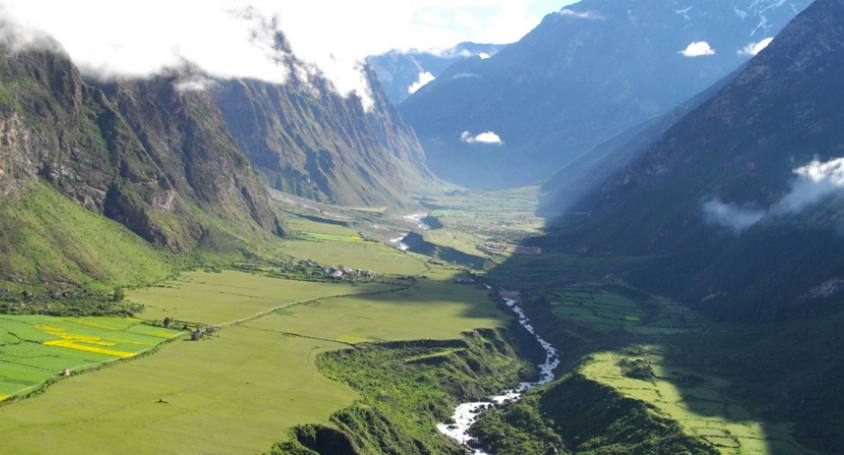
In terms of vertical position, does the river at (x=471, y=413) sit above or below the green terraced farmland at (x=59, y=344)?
below

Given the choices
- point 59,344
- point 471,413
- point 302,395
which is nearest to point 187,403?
point 302,395

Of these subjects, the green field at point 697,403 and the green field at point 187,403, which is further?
the green field at point 697,403

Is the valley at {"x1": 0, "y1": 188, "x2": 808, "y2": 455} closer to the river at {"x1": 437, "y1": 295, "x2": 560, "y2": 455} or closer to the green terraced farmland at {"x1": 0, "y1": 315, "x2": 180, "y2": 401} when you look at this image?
the green terraced farmland at {"x1": 0, "y1": 315, "x2": 180, "y2": 401}

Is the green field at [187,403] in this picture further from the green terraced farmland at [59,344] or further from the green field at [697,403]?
the green field at [697,403]

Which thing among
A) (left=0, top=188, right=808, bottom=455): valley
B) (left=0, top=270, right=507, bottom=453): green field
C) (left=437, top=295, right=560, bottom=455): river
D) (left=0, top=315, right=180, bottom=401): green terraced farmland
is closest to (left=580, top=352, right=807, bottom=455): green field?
(left=0, top=188, right=808, bottom=455): valley

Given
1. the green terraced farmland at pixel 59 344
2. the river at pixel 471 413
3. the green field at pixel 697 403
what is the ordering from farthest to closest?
the river at pixel 471 413
the green terraced farmland at pixel 59 344
the green field at pixel 697 403

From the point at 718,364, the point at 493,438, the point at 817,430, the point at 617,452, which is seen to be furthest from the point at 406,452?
the point at 718,364

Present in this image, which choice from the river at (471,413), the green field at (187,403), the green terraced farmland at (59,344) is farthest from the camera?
the river at (471,413)

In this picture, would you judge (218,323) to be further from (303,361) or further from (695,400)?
(695,400)

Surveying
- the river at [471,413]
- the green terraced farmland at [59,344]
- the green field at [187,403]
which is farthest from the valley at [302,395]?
the river at [471,413]

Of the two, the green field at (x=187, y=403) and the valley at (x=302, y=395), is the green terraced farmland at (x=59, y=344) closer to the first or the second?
the valley at (x=302, y=395)
